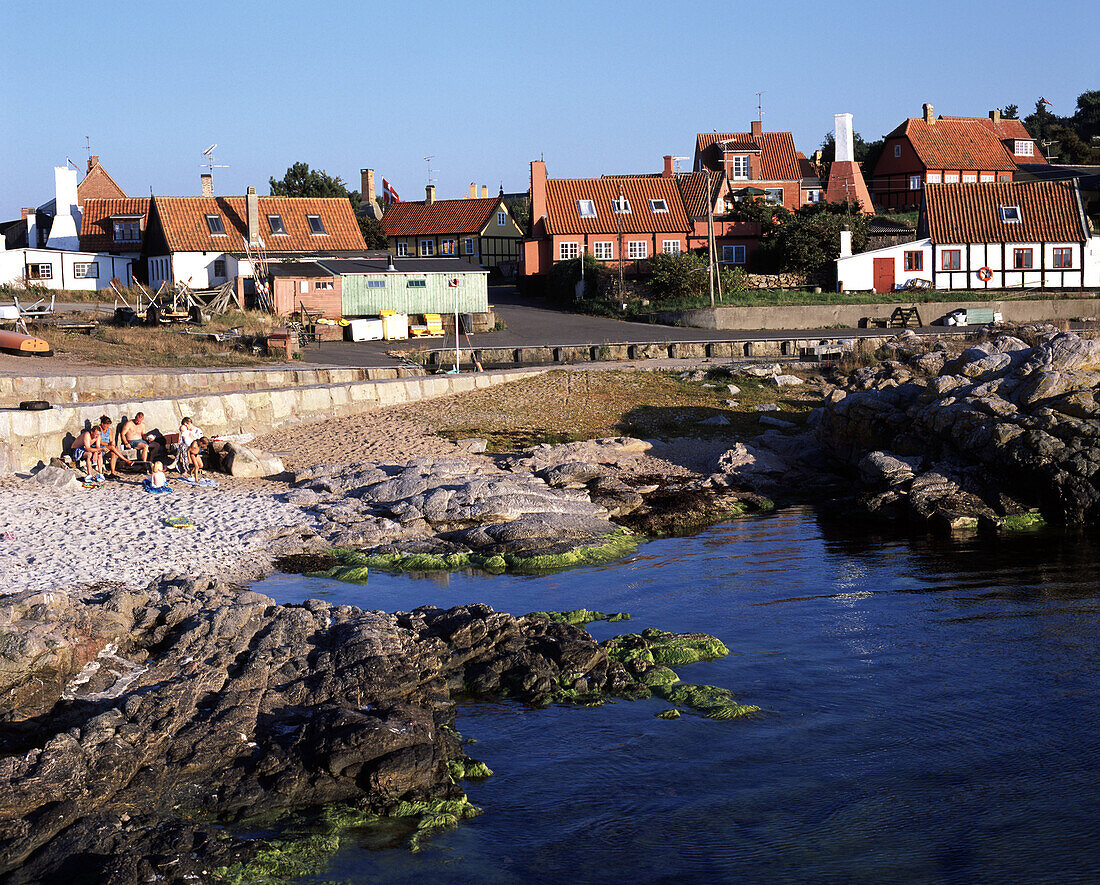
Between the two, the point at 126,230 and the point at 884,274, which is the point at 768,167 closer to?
the point at 884,274

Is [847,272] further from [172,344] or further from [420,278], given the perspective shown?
[172,344]

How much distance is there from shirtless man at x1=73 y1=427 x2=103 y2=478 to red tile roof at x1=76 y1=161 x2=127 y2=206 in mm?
51156

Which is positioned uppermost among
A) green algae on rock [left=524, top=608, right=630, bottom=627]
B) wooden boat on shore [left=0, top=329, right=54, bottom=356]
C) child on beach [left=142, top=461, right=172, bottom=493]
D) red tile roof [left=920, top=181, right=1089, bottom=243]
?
red tile roof [left=920, top=181, right=1089, bottom=243]

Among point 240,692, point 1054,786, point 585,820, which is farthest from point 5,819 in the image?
point 1054,786

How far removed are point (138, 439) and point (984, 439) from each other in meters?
15.8

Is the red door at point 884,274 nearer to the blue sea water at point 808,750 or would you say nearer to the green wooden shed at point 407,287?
the green wooden shed at point 407,287

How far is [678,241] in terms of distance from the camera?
5656 centimetres

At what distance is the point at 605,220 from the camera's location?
57812 millimetres

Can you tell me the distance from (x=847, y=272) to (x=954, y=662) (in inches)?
1639

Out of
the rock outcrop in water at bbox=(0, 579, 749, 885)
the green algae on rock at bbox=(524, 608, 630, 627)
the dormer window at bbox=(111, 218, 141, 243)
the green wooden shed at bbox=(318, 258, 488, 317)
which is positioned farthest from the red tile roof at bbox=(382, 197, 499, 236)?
the rock outcrop in water at bbox=(0, 579, 749, 885)

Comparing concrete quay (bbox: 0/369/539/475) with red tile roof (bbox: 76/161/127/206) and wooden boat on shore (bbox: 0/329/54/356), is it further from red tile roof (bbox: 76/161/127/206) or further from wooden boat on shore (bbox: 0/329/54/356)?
red tile roof (bbox: 76/161/127/206)

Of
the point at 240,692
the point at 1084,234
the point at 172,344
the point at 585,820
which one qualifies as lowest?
the point at 585,820

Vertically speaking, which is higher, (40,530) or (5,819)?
(40,530)

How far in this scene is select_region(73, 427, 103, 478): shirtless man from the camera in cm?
2009
